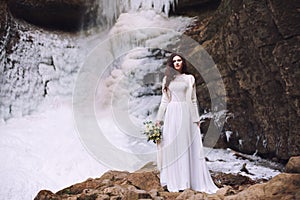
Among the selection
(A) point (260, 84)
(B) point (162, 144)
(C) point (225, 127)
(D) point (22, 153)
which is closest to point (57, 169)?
(D) point (22, 153)

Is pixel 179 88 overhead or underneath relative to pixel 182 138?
overhead

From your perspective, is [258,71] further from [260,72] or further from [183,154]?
[183,154]

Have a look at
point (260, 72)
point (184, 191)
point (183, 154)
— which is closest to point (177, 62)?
point (183, 154)

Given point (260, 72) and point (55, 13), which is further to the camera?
point (55, 13)

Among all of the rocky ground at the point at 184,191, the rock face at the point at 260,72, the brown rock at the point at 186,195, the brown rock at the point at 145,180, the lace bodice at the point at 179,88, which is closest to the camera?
the rocky ground at the point at 184,191

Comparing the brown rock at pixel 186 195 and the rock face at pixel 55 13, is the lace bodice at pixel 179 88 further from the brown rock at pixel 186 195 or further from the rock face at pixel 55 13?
the rock face at pixel 55 13

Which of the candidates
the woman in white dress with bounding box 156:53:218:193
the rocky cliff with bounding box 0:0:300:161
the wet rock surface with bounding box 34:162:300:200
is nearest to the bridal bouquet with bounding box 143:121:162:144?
the woman in white dress with bounding box 156:53:218:193

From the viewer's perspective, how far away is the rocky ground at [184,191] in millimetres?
3072

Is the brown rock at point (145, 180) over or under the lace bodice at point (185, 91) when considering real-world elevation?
under

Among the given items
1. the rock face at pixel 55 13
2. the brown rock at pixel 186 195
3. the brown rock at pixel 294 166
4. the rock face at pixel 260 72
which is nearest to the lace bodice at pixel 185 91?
the brown rock at pixel 186 195

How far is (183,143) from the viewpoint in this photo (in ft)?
13.3

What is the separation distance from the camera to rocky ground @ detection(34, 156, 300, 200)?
10.1ft

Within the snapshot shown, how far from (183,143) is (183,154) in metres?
0.13

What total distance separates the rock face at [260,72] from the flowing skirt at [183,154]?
199 cm
